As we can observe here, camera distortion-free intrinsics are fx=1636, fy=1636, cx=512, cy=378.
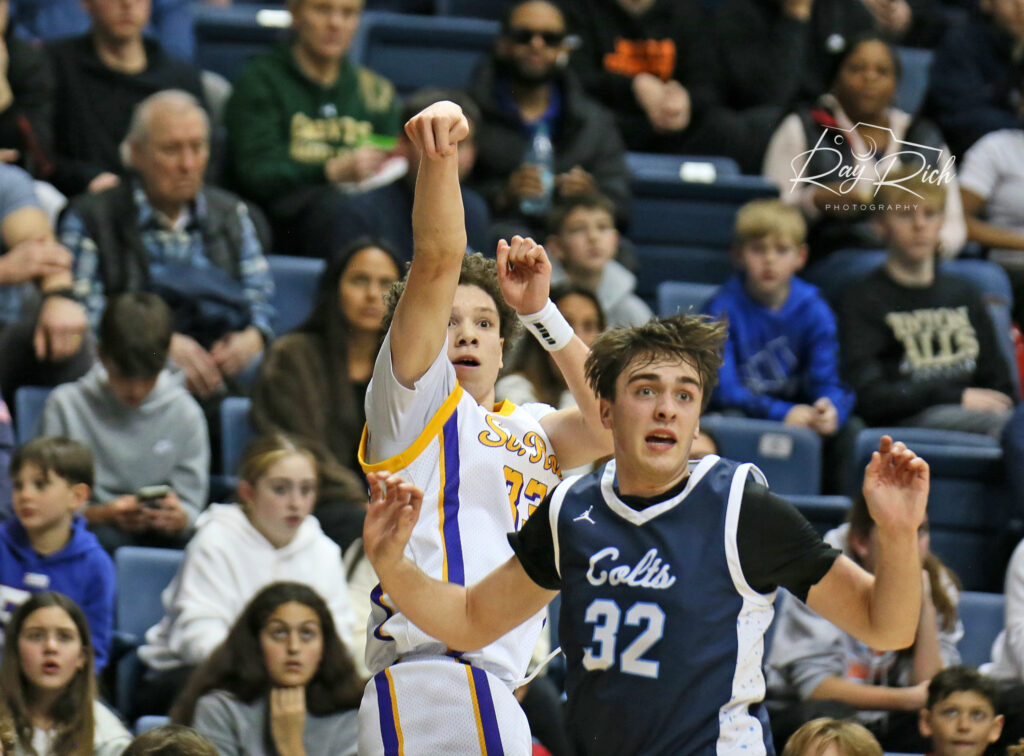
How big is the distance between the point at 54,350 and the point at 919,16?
6036mm

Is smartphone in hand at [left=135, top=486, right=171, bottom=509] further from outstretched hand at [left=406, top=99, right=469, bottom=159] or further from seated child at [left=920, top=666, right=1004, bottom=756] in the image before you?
outstretched hand at [left=406, top=99, right=469, bottom=159]

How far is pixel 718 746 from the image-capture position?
2938 mm

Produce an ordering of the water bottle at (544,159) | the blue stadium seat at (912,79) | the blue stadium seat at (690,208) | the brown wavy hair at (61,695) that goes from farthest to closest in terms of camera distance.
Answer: the blue stadium seat at (912,79)
the blue stadium seat at (690,208)
the water bottle at (544,159)
the brown wavy hair at (61,695)

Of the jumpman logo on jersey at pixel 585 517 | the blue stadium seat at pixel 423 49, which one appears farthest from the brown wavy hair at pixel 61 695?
the blue stadium seat at pixel 423 49

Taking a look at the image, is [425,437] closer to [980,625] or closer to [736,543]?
[736,543]

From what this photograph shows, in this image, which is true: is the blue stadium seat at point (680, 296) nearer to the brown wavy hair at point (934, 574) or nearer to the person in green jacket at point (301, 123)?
the person in green jacket at point (301, 123)

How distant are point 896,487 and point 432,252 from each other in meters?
1.01

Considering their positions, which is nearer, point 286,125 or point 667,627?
point 667,627

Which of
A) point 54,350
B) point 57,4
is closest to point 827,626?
point 54,350

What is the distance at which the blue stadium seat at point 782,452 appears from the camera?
21.5 feet

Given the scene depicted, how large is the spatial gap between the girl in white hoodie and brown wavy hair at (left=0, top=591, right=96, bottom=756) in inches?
16.3

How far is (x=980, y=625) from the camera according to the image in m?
5.91

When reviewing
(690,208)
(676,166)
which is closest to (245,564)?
(690,208)

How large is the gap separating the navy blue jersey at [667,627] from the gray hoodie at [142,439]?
3159 mm
